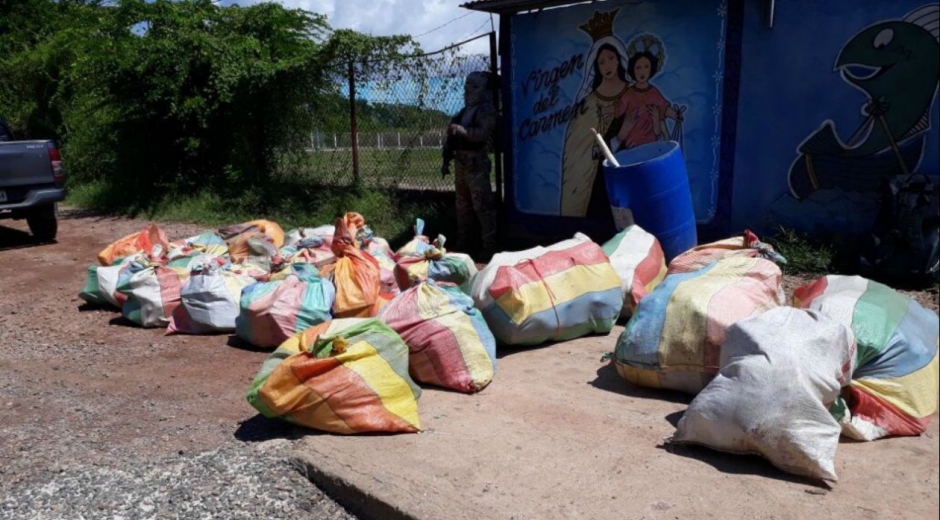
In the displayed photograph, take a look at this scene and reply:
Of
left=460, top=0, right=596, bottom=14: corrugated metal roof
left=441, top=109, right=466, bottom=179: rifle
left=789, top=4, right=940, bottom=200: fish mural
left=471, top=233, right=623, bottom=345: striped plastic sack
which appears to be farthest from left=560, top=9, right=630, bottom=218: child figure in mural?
left=471, top=233, right=623, bottom=345: striped plastic sack

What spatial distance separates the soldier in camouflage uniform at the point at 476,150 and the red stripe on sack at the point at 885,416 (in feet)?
15.6

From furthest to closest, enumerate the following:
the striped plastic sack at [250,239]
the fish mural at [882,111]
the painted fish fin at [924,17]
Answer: the striped plastic sack at [250,239] → the fish mural at [882,111] → the painted fish fin at [924,17]

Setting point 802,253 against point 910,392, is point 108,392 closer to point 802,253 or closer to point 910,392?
point 910,392

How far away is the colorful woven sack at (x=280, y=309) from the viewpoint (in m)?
4.90

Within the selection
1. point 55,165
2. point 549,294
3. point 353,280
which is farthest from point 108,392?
point 55,165

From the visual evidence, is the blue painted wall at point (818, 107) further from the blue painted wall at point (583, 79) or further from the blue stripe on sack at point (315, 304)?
the blue stripe on sack at point (315, 304)

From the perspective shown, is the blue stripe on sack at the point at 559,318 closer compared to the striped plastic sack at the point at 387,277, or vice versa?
the blue stripe on sack at the point at 559,318

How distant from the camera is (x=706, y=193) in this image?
262 inches

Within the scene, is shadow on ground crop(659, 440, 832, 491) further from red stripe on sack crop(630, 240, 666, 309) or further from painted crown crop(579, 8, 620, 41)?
painted crown crop(579, 8, 620, 41)

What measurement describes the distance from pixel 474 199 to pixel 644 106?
1833 millimetres

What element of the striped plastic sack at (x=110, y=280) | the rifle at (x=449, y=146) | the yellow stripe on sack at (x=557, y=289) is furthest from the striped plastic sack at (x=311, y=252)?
the yellow stripe on sack at (x=557, y=289)

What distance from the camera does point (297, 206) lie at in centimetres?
1023

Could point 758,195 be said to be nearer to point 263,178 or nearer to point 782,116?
point 782,116

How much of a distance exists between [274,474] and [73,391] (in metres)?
1.83
